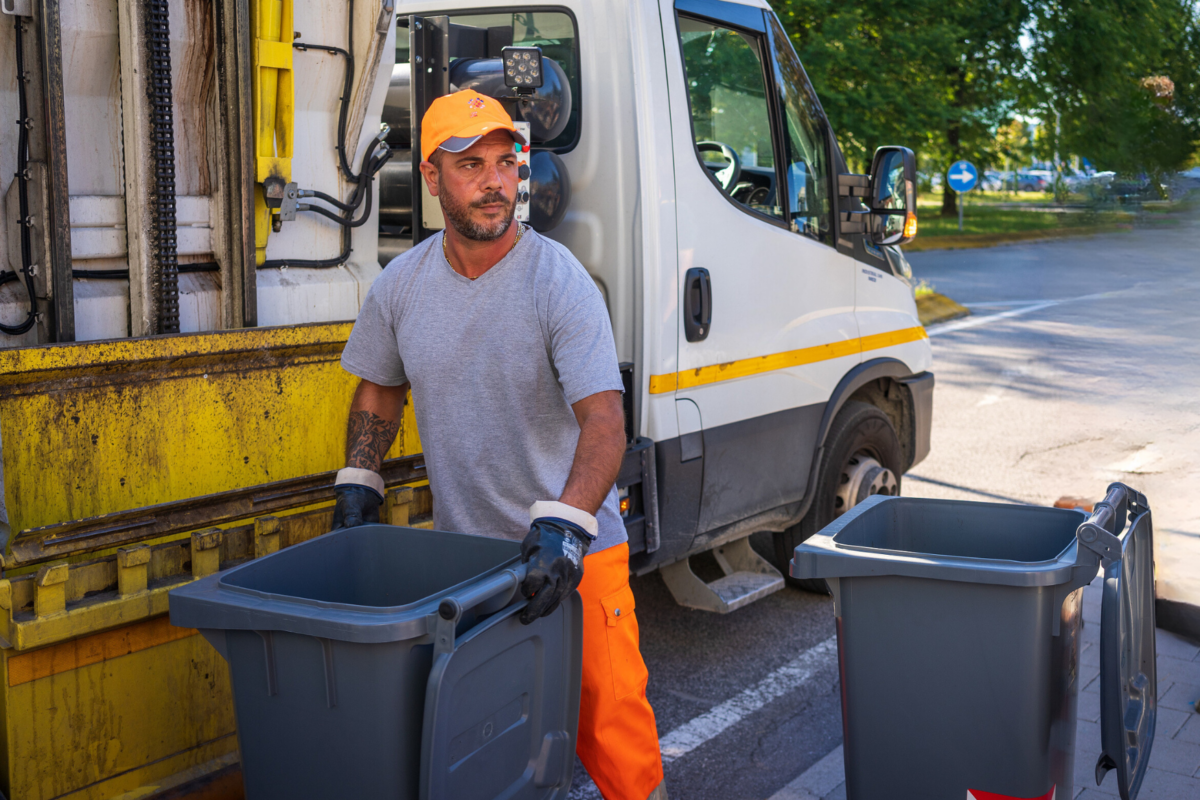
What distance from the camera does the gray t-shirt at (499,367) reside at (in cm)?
246

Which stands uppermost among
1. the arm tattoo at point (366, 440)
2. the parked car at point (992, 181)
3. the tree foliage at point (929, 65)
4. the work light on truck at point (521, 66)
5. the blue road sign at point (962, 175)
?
the tree foliage at point (929, 65)

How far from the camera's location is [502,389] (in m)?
2.51

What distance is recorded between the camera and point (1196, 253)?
4.54 metres

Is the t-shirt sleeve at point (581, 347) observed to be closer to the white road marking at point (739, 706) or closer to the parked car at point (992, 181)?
the white road marking at point (739, 706)

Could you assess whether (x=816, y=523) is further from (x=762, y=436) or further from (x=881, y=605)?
(x=881, y=605)

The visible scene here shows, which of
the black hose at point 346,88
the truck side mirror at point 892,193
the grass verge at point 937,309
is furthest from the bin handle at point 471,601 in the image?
the grass verge at point 937,309

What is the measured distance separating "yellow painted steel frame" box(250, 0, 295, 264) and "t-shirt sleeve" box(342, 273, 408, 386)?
37 cm

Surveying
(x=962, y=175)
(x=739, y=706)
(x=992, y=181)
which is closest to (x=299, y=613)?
(x=739, y=706)

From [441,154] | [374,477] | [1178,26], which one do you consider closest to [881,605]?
[374,477]

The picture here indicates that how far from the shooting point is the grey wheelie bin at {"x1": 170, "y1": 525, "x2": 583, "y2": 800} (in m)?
1.90

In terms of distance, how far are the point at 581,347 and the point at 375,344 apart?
0.56 metres

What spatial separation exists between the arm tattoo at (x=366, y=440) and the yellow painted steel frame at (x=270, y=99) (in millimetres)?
506

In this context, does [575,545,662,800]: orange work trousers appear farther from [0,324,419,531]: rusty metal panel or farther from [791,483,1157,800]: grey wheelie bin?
[0,324,419,531]: rusty metal panel

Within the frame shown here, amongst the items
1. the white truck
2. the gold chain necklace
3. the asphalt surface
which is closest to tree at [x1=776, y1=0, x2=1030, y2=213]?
the asphalt surface
